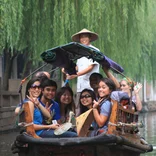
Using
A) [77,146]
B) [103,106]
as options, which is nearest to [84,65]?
[103,106]

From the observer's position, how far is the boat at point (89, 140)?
7258 millimetres

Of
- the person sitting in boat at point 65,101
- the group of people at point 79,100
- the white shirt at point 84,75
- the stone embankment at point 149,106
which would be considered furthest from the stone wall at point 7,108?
the stone embankment at point 149,106

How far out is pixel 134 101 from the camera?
9422mm

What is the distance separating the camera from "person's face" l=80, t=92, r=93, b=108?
8461 millimetres

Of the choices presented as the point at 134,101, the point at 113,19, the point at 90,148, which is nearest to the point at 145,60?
the point at 113,19

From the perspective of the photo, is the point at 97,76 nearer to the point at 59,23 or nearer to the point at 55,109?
the point at 55,109

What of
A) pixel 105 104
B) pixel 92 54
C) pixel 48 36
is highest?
pixel 48 36

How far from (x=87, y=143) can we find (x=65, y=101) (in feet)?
5.78

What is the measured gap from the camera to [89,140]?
7234 mm

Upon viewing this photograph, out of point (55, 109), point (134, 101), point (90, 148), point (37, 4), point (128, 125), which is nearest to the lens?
point (90, 148)

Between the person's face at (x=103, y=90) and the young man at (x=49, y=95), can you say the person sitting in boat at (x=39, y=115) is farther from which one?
the person's face at (x=103, y=90)

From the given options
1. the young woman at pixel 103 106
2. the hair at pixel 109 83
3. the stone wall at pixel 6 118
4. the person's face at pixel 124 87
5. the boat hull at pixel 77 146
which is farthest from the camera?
the stone wall at pixel 6 118

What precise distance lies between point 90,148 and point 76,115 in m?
1.49

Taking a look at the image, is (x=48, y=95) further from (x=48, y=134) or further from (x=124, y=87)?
(x=124, y=87)
